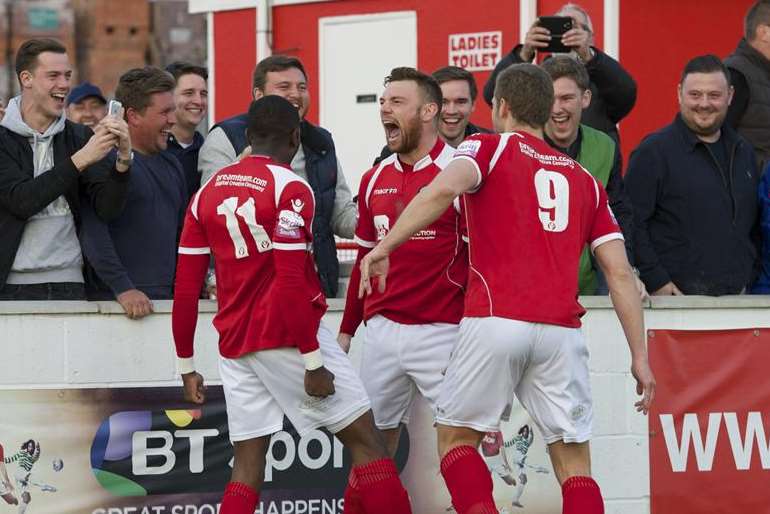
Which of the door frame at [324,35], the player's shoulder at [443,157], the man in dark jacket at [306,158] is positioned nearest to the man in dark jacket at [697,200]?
the player's shoulder at [443,157]

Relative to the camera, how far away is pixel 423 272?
6.90 meters

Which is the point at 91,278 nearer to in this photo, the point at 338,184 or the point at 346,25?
the point at 338,184

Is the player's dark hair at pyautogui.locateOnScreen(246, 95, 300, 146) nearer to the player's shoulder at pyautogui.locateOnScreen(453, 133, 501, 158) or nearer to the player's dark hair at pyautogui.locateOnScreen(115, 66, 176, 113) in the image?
the player's shoulder at pyautogui.locateOnScreen(453, 133, 501, 158)

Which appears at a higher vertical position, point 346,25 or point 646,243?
point 346,25

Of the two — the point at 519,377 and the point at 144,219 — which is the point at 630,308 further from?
the point at 144,219

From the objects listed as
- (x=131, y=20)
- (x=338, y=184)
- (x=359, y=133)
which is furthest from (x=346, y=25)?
(x=131, y=20)

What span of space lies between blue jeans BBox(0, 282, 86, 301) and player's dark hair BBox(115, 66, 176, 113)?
101 centimetres

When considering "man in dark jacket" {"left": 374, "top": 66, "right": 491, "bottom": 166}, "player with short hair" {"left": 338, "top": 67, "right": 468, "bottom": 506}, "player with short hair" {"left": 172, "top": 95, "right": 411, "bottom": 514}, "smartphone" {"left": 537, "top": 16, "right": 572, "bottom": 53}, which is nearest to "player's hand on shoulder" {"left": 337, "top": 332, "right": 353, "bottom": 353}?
"player with short hair" {"left": 338, "top": 67, "right": 468, "bottom": 506}

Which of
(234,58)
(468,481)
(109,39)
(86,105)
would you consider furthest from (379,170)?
(109,39)

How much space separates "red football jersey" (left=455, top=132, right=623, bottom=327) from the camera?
242 inches

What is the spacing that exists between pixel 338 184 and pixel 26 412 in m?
2.04

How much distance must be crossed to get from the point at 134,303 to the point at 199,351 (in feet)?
1.33

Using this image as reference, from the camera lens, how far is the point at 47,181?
7141 mm

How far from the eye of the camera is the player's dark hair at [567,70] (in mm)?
7895
